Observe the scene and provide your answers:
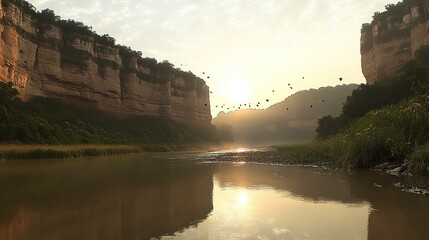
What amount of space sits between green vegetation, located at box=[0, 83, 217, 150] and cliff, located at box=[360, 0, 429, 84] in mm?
41991

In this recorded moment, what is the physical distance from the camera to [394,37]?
60812 millimetres

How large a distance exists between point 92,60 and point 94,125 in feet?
48.9

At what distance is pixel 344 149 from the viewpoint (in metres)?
15.2

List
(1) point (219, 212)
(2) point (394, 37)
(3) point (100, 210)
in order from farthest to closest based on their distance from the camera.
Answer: (2) point (394, 37), (3) point (100, 210), (1) point (219, 212)

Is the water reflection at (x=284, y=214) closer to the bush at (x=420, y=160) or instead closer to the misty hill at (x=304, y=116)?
the bush at (x=420, y=160)

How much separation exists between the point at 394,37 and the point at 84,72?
56.6 m

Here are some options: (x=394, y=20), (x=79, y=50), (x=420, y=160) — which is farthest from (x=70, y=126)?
(x=394, y=20)

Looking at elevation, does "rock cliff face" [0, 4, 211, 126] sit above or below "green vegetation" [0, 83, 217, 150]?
above

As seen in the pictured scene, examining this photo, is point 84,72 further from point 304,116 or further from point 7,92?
point 304,116

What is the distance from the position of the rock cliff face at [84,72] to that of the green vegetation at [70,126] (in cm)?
248

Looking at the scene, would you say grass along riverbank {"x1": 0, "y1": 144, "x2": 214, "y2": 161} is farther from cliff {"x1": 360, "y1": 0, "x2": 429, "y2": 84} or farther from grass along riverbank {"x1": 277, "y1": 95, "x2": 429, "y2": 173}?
cliff {"x1": 360, "y1": 0, "x2": 429, "y2": 84}

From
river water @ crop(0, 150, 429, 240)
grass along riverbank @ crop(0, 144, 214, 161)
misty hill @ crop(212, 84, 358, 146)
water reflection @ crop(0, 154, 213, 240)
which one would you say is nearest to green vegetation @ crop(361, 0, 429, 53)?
grass along riverbank @ crop(0, 144, 214, 161)

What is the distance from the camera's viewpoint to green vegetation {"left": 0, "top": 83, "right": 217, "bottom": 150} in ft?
118

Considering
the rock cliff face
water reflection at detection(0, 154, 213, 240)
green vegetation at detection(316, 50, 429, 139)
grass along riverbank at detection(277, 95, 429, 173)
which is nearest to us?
water reflection at detection(0, 154, 213, 240)
